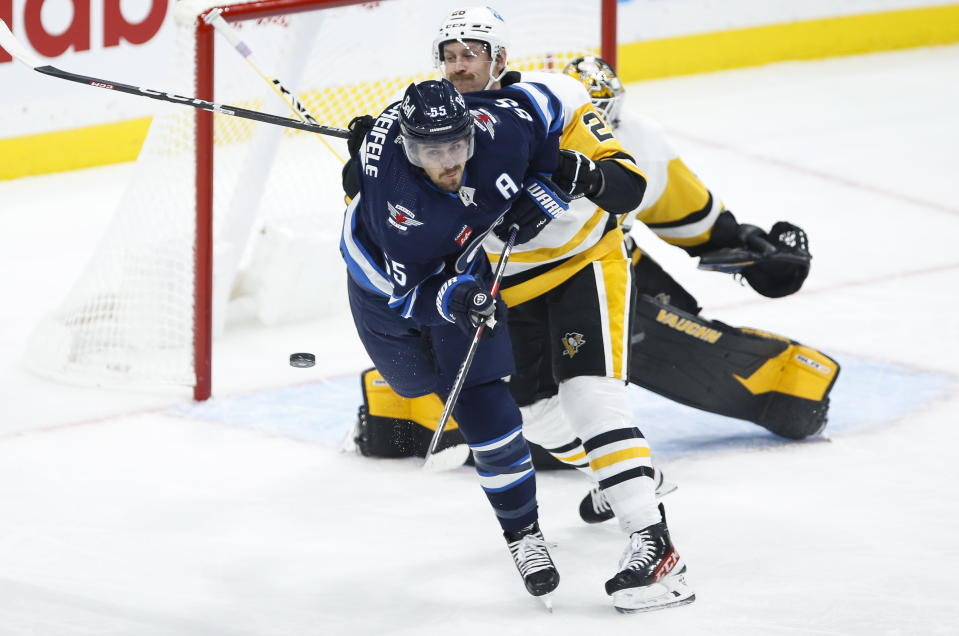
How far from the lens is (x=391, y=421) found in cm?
425

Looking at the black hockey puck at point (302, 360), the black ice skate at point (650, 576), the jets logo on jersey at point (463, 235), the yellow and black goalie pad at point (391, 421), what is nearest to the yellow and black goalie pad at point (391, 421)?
the yellow and black goalie pad at point (391, 421)

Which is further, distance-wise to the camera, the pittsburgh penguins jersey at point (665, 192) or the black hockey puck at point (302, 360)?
the pittsburgh penguins jersey at point (665, 192)

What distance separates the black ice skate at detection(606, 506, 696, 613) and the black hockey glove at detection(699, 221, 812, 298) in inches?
43.3

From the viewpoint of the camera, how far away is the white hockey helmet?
3.41m

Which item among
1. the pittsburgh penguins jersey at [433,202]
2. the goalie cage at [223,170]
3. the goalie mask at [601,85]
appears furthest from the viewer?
the goalie cage at [223,170]

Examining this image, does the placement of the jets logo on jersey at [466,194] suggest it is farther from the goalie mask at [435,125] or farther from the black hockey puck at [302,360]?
the black hockey puck at [302,360]

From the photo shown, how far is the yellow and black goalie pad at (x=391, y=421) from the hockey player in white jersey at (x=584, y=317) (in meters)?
0.57

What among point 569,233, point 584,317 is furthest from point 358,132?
point 584,317

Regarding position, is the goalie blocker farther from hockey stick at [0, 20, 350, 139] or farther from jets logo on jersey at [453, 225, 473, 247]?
jets logo on jersey at [453, 225, 473, 247]

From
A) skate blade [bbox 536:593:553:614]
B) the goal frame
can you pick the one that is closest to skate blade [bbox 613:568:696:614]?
skate blade [bbox 536:593:553:614]

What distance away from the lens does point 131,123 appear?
7.07 meters

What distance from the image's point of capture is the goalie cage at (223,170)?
15.4 ft

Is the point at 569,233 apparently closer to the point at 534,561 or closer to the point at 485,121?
the point at 485,121

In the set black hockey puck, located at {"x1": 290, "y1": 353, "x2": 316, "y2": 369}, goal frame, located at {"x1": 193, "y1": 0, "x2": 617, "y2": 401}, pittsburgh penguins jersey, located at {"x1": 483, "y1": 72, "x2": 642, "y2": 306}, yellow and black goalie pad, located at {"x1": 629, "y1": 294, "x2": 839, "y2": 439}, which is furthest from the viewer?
goal frame, located at {"x1": 193, "y1": 0, "x2": 617, "y2": 401}
